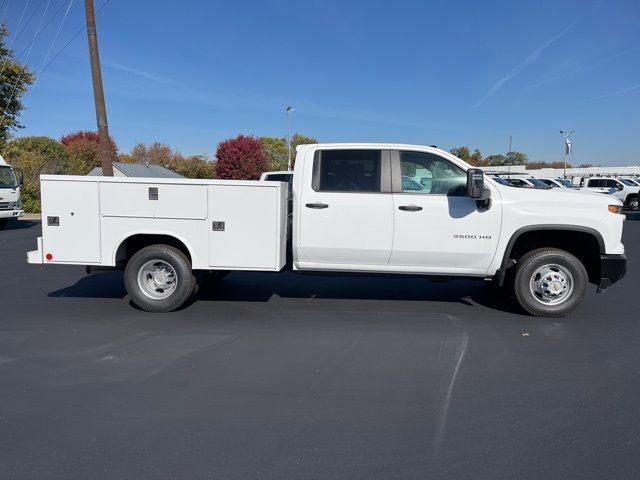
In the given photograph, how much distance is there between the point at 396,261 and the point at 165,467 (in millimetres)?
3898

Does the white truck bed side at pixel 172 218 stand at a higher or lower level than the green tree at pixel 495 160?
lower

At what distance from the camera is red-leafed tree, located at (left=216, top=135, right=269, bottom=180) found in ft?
189

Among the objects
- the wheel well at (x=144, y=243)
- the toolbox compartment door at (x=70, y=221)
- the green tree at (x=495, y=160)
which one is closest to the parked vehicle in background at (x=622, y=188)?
the wheel well at (x=144, y=243)

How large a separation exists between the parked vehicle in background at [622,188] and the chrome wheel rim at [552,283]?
2604 cm

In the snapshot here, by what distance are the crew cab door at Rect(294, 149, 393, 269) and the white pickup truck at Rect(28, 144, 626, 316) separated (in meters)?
0.01

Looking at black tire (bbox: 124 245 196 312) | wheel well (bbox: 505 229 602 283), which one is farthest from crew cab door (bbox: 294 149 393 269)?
wheel well (bbox: 505 229 602 283)

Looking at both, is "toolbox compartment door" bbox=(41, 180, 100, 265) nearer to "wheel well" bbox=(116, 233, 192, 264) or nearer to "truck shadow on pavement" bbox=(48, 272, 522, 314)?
"wheel well" bbox=(116, 233, 192, 264)

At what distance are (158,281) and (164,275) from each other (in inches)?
4.2

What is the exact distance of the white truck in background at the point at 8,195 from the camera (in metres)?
17.0

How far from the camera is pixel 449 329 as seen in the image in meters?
6.01

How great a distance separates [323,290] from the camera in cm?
793

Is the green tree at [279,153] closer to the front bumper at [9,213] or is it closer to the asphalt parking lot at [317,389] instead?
the front bumper at [9,213]

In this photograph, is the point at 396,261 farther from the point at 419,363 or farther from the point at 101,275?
the point at 101,275

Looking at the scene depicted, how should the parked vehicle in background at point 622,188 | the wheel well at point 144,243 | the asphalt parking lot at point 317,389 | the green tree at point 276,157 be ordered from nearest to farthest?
the asphalt parking lot at point 317,389
the wheel well at point 144,243
the parked vehicle in background at point 622,188
the green tree at point 276,157
